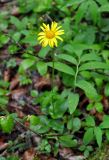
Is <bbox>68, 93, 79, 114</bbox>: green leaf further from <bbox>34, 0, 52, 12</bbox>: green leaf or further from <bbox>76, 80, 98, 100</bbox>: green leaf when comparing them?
<bbox>34, 0, 52, 12</bbox>: green leaf

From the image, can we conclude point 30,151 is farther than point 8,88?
No

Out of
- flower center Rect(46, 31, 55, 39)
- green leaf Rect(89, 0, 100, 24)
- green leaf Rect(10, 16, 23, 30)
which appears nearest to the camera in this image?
flower center Rect(46, 31, 55, 39)

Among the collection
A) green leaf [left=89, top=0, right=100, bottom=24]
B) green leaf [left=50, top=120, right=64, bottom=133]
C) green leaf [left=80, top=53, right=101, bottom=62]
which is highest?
green leaf [left=89, top=0, right=100, bottom=24]

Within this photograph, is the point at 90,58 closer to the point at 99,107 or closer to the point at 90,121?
the point at 99,107

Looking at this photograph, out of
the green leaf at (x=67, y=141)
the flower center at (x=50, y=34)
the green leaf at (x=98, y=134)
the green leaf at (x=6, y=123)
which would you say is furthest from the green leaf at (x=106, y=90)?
the green leaf at (x=6, y=123)

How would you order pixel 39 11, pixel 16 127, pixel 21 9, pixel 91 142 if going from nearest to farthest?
pixel 91 142, pixel 16 127, pixel 39 11, pixel 21 9

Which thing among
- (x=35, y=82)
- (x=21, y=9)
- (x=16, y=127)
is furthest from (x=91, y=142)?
(x=21, y=9)

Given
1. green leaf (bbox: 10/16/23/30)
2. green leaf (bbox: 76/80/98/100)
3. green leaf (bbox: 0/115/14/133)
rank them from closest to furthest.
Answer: green leaf (bbox: 0/115/14/133) < green leaf (bbox: 76/80/98/100) < green leaf (bbox: 10/16/23/30)

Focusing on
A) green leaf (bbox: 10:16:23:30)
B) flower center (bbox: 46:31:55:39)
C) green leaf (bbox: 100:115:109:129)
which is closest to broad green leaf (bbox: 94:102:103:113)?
green leaf (bbox: 100:115:109:129)

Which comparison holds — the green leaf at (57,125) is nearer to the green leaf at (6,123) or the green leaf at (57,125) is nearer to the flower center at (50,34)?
the green leaf at (6,123)

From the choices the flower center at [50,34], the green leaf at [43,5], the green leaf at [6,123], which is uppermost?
the green leaf at [43,5]

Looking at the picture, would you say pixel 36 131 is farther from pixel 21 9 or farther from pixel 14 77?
pixel 21 9
